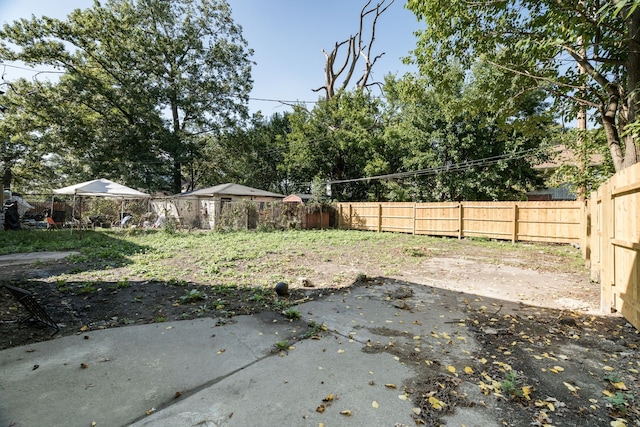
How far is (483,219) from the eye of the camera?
40.3 ft

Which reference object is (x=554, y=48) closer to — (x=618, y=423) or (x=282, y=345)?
(x=618, y=423)

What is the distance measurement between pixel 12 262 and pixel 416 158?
1604 cm

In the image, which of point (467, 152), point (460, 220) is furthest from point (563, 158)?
point (467, 152)

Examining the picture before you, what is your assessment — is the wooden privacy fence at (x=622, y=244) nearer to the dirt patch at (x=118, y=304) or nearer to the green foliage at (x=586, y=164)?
the dirt patch at (x=118, y=304)

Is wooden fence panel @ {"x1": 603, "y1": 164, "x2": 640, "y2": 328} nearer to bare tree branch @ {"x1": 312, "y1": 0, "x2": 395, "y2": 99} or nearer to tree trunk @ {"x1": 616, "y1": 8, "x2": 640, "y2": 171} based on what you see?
tree trunk @ {"x1": 616, "y1": 8, "x2": 640, "y2": 171}

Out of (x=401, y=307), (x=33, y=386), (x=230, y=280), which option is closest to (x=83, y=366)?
(x=33, y=386)

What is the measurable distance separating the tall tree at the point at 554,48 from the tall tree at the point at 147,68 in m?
18.8

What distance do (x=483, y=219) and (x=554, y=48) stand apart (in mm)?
7969

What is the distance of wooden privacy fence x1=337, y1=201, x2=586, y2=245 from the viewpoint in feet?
34.2

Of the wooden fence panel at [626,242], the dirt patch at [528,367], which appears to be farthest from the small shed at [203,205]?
the wooden fence panel at [626,242]

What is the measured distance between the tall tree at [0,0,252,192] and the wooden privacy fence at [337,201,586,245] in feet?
46.2

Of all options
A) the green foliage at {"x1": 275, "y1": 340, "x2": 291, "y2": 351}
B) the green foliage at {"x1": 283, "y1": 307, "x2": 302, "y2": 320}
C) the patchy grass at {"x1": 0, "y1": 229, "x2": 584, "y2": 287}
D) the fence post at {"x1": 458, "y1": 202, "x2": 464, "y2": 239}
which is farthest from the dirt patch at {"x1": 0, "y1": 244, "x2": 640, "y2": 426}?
the fence post at {"x1": 458, "y1": 202, "x2": 464, "y2": 239}

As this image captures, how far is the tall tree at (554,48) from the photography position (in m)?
4.61

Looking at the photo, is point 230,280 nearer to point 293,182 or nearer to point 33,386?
point 33,386
